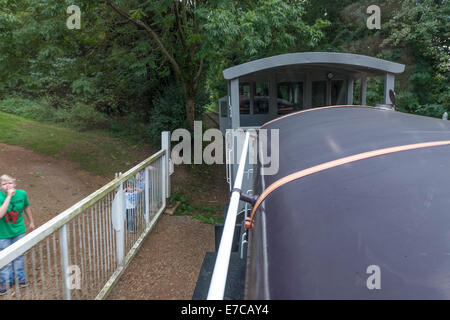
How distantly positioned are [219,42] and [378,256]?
634 centimetres

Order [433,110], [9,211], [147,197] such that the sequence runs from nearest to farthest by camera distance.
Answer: [9,211]
[147,197]
[433,110]

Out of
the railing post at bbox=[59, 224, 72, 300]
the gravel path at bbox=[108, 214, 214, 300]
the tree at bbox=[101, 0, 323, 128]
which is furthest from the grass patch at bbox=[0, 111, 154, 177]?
the railing post at bbox=[59, 224, 72, 300]

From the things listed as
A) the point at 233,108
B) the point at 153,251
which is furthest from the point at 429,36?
the point at 153,251

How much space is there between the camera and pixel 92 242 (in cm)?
371

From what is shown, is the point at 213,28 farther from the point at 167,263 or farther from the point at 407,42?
the point at 407,42

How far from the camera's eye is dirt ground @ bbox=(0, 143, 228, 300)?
168 inches

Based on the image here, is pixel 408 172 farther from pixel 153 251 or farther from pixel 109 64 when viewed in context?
pixel 109 64

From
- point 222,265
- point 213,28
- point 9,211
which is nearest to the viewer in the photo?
point 222,265

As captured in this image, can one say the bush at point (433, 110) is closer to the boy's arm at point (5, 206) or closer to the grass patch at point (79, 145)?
the grass patch at point (79, 145)

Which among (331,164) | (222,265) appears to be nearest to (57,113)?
(331,164)

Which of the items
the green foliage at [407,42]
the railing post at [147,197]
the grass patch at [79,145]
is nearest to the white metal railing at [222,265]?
the railing post at [147,197]

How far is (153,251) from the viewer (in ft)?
17.0

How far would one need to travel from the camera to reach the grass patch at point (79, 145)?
939 cm

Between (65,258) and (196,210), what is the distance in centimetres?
529
